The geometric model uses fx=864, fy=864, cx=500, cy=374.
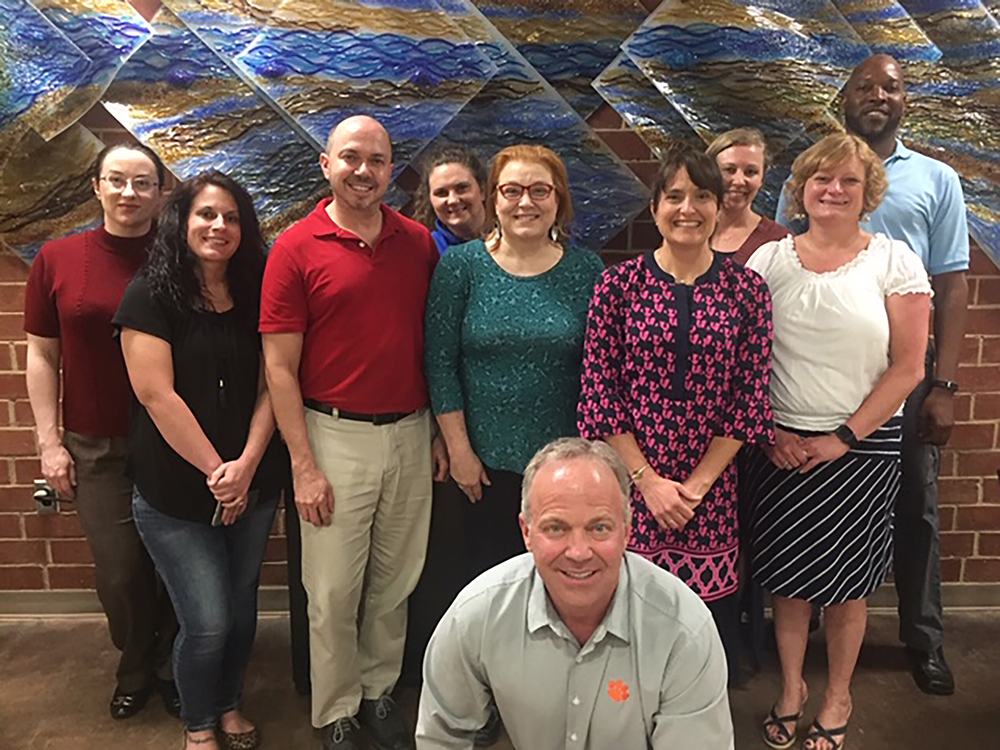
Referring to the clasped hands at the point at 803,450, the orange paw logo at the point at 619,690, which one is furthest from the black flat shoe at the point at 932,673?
the orange paw logo at the point at 619,690

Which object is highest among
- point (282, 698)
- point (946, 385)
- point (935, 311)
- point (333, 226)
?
point (333, 226)

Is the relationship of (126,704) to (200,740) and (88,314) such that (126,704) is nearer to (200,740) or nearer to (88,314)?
(200,740)

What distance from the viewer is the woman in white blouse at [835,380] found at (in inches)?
81.3

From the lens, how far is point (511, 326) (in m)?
2.04

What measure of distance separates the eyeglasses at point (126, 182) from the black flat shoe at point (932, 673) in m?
2.64

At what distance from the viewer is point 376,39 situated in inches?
106

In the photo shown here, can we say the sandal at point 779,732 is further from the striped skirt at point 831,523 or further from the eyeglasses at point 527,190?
the eyeglasses at point 527,190

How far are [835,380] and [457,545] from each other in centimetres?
111

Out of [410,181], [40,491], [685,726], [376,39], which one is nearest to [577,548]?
[685,726]

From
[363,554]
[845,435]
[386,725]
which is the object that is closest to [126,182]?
[363,554]

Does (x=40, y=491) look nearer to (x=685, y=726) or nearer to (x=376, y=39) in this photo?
(x=376, y=39)

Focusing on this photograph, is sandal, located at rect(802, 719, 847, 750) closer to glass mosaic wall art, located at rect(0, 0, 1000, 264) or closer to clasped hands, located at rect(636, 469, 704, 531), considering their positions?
clasped hands, located at rect(636, 469, 704, 531)

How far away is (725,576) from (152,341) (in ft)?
4.73

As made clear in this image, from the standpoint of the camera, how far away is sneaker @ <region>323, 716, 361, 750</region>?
222 centimetres
